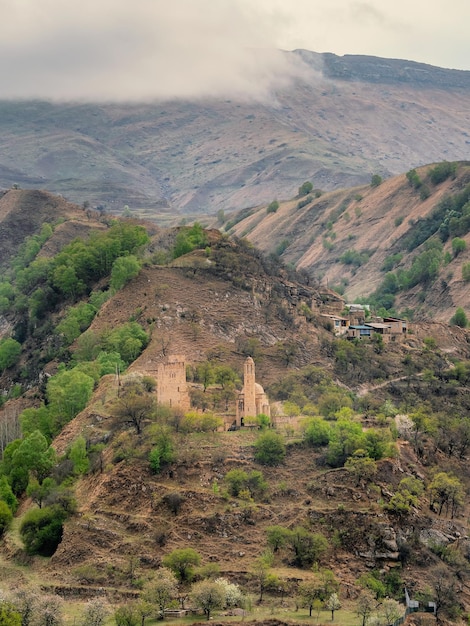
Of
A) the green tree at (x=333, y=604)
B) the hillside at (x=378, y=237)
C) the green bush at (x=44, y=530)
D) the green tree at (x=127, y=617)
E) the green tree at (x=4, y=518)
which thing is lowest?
the hillside at (x=378, y=237)

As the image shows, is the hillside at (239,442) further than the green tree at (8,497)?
No

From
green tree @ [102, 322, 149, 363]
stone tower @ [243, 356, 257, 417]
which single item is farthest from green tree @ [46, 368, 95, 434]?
stone tower @ [243, 356, 257, 417]

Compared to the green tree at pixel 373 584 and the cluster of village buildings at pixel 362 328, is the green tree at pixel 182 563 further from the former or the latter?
the cluster of village buildings at pixel 362 328

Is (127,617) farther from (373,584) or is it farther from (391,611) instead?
(373,584)

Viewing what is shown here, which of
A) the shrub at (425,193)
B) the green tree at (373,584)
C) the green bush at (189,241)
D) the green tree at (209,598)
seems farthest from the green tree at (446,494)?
the shrub at (425,193)

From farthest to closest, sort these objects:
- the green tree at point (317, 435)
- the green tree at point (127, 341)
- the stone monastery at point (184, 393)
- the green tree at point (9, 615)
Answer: the green tree at point (127, 341), the stone monastery at point (184, 393), the green tree at point (317, 435), the green tree at point (9, 615)

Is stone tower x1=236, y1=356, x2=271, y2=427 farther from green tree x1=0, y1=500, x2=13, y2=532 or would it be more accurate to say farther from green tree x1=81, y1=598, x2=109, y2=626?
green tree x1=81, y1=598, x2=109, y2=626
